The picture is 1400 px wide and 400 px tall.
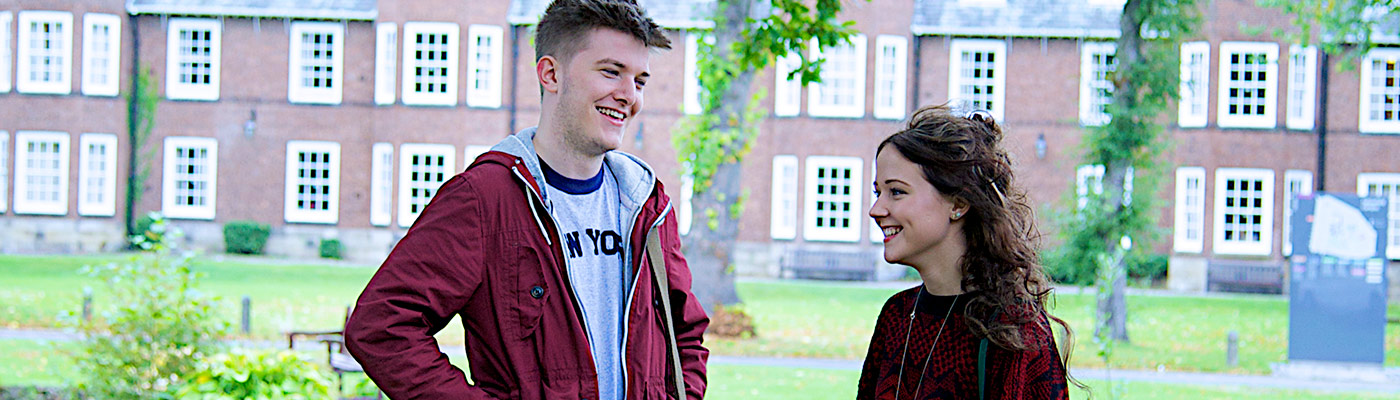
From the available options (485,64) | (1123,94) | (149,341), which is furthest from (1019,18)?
(149,341)

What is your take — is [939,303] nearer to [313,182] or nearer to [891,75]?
[891,75]

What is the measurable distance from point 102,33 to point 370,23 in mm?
6790

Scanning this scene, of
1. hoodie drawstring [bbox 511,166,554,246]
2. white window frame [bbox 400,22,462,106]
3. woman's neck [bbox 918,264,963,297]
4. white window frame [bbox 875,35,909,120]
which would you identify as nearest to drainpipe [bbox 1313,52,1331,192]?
white window frame [bbox 875,35,909,120]

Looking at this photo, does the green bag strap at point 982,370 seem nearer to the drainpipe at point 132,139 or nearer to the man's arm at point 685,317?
the man's arm at point 685,317

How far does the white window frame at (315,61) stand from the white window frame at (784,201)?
1098 cm

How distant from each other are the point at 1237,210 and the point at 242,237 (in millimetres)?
23928

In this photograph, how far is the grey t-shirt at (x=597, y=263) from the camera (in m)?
2.43

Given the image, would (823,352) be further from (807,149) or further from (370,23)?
(370,23)

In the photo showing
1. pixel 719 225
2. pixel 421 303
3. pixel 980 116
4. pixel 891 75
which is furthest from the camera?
pixel 891 75

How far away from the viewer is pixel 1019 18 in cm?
2772

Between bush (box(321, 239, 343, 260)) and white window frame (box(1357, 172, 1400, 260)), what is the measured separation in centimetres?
2429

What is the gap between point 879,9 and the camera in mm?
27469

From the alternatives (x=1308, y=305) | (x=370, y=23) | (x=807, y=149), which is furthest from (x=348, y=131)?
(x=1308, y=305)

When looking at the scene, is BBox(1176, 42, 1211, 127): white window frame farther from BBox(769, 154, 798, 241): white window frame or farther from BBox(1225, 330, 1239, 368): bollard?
BBox(1225, 330, 1239, 368): bollard
